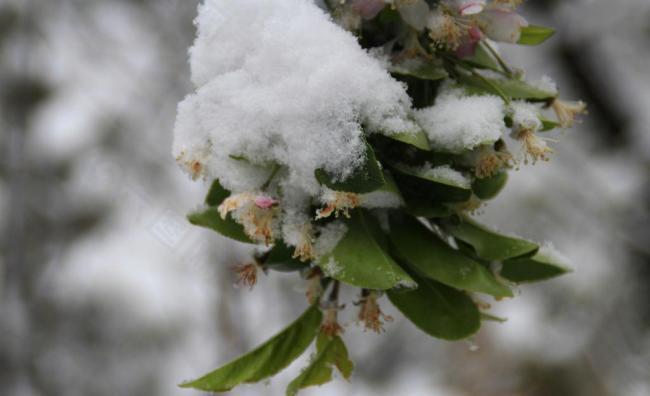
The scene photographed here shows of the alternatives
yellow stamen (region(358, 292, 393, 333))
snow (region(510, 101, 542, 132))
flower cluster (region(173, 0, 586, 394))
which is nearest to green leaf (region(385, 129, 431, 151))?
flower cluster (region(173, 0, 586, 394))

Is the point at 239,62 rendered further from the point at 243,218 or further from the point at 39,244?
the point at 39,244

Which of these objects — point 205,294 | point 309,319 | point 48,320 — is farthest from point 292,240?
point 48,320

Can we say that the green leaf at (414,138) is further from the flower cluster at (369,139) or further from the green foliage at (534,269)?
the green foliage at (534,269)

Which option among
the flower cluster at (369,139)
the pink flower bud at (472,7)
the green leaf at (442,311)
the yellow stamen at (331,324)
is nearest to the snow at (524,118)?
the flower cluster at (369,139)

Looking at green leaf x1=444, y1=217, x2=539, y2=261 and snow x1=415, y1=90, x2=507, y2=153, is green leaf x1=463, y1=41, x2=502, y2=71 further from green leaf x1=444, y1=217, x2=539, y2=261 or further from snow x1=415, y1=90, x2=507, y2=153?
green leaf x1=444, y1=217, x2=539, y2=261

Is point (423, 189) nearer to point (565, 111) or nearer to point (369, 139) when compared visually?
point (369, 139)

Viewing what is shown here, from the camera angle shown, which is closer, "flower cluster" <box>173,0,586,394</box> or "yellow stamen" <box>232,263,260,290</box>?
"flower cluster" <box>173,0,586,394</box>

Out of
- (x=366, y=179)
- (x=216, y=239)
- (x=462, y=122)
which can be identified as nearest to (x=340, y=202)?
(x=366, y=179)
